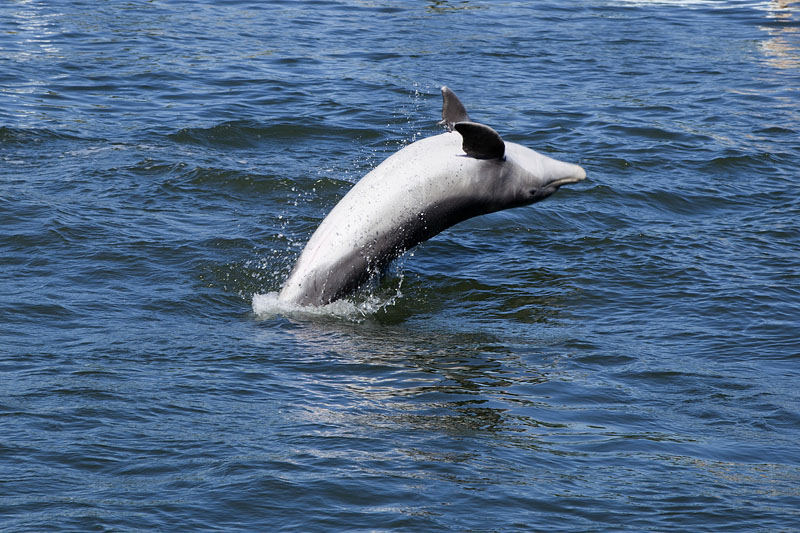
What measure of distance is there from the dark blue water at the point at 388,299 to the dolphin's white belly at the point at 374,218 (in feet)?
1.25

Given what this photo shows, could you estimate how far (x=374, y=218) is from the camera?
11.0 m

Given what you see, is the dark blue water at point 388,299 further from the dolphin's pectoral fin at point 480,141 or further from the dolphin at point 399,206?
the dolphin's pectoral fin at point 480,141

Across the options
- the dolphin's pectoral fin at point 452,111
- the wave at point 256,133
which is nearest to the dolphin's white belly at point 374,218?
the dolphin's pectoral fin at point 452,111

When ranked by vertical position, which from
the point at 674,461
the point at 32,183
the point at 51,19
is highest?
the point at 51,19


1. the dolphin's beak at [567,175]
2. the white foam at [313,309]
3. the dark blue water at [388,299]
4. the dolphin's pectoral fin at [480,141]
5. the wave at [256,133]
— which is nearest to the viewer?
the dark blue water at [388,299]

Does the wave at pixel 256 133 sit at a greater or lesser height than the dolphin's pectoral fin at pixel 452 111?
lesser

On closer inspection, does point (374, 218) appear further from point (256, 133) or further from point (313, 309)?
point (256, 133)

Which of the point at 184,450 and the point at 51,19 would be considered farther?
the point at 51,19

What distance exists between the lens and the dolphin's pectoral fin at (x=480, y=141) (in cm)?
1037

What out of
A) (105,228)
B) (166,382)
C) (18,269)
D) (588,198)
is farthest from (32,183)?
(588,198)

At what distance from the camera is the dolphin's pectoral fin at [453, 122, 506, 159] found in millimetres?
10367

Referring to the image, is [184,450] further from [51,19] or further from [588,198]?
[51,19]

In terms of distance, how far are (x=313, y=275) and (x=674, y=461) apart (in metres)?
4.17

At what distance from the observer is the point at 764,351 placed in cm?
1062
